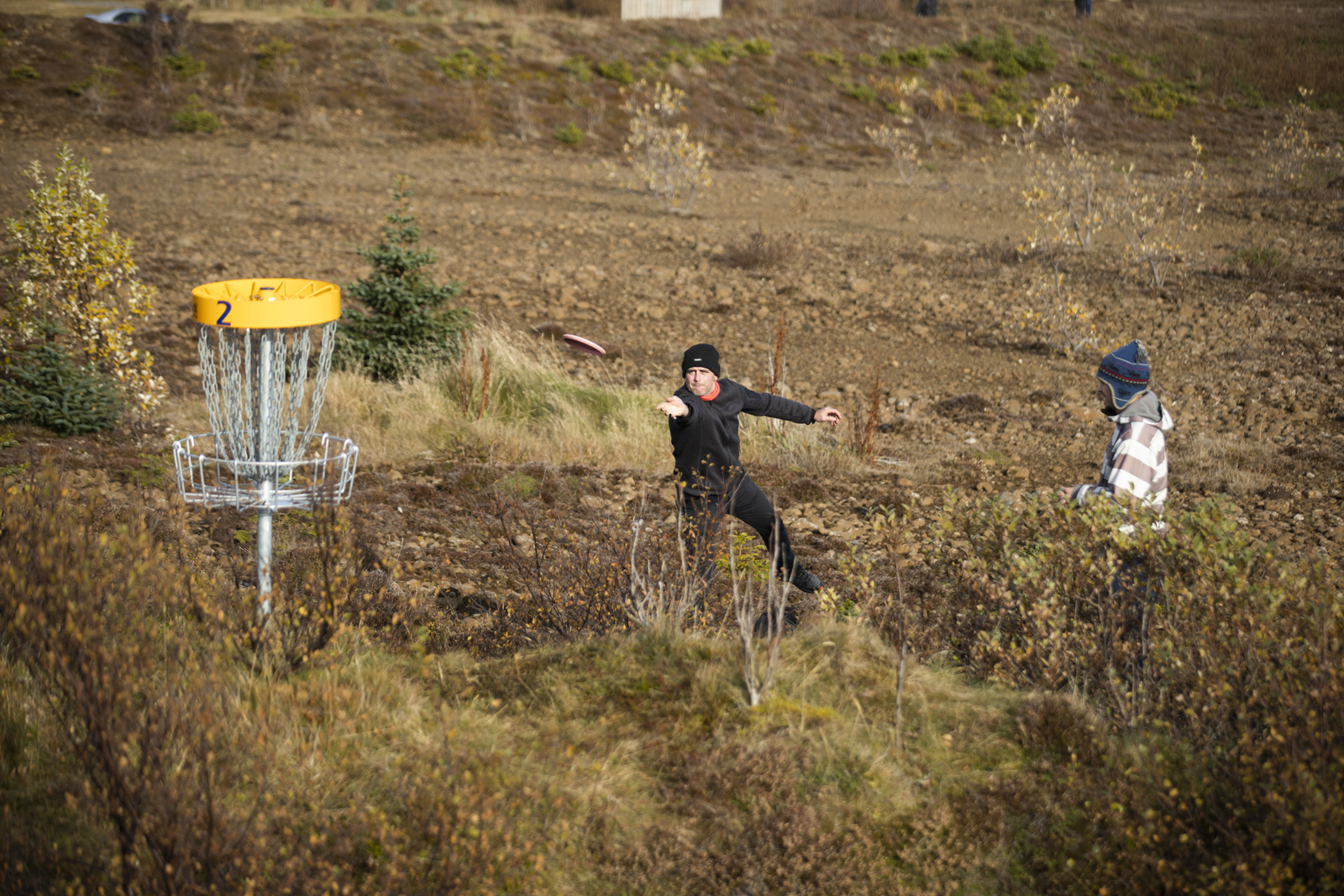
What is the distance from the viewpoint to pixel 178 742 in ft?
8.53

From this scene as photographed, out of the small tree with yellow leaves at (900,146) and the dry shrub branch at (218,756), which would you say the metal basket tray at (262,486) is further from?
the small tree with yellow leaves at (900,146)

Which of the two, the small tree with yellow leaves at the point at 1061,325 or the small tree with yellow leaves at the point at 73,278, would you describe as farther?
the small tree with yellow leaves at the point at 1061,325

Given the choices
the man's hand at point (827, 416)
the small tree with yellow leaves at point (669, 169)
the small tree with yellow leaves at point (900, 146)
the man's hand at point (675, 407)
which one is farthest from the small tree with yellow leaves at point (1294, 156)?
the man's hand at point (675, 407)

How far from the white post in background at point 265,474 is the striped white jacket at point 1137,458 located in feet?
9.81

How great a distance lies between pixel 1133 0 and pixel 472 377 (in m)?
41.5

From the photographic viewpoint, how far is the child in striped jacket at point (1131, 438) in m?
3.78

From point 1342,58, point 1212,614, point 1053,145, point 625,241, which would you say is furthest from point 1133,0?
point 1212,614

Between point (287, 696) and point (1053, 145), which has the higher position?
point (1053, 145)

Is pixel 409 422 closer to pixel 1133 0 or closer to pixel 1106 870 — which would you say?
pixel 1106 870

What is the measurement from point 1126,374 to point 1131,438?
253mm

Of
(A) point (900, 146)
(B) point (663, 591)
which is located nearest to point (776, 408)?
(B) point (663, 591)

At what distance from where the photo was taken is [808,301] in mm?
10984

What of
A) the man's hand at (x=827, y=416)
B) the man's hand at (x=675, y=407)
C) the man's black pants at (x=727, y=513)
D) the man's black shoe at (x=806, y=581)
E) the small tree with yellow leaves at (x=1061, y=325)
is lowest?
the man's black shoe at (x=806, y=581)

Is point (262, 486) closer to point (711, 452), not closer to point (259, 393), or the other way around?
point (259, 393)
